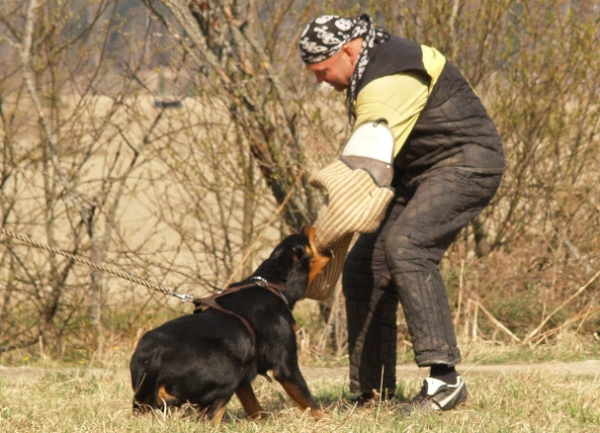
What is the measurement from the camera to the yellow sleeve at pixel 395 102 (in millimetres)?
3881

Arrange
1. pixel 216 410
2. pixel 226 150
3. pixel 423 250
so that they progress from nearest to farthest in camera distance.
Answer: pixel 216 410, pixel 423 250, pixel 226 150

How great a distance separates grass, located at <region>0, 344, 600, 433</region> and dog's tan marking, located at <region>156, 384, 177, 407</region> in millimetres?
117

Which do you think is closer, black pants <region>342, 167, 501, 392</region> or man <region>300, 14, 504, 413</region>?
man <region>300, 14, 504, 413</region>

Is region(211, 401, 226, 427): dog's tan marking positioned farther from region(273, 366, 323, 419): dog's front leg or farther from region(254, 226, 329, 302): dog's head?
region(254, 226, 329, 302): dog's head

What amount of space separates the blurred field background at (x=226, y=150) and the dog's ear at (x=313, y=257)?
227 cm

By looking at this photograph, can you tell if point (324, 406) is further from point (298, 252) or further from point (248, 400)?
point (298, 252)

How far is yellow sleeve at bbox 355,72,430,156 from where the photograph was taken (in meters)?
3.88

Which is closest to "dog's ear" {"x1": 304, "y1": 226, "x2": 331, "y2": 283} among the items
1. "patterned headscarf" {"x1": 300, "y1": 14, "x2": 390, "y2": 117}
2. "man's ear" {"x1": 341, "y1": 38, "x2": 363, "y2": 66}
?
"patterned headscarf" {"x1": 300, "y1": 14, "x2": 390, "y2": 117}

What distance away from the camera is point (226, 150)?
7297 mm

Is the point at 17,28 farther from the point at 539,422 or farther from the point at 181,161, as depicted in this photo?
the point at 539,422

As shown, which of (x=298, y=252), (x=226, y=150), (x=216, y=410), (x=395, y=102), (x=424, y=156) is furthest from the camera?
(x=226, y=150)

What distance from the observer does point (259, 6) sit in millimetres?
7543

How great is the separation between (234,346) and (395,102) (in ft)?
4.32

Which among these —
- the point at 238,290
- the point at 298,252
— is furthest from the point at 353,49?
the point at 238,290
